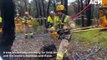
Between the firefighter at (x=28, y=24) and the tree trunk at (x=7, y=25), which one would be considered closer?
the tree trunk at (x=7, y=25)

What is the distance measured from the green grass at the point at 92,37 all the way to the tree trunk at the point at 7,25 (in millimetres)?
537

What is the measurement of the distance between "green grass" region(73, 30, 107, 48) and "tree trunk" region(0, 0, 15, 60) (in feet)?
1.76

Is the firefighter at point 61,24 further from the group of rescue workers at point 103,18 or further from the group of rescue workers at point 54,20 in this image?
the group of rescue workers at point 103,18

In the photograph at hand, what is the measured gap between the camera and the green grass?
13.6ft

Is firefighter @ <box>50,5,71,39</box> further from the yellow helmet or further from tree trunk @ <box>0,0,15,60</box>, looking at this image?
tree trunk @ <box>0,0,15,60</box>

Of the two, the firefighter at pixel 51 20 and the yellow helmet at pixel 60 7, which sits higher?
the yellow helmet at pixel 60 7

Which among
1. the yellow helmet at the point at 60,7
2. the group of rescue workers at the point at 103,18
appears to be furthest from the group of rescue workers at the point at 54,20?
the group of rescue workers at the point at 103,18

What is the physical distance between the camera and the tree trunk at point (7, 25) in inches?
151

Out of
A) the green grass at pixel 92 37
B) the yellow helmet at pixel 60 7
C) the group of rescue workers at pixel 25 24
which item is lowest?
the green grass at pixel 92 37

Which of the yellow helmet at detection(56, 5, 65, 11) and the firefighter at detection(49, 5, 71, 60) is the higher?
the yellow helmet at detection(56, 5, 65, 11)

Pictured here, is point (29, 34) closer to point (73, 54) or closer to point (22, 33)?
point (22, 33)

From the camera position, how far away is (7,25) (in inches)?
156

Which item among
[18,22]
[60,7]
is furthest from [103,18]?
[18,22]

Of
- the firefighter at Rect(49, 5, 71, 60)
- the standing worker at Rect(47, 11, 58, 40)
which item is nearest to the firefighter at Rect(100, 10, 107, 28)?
the firefighter at Rect(49, 5, 71, 60)
